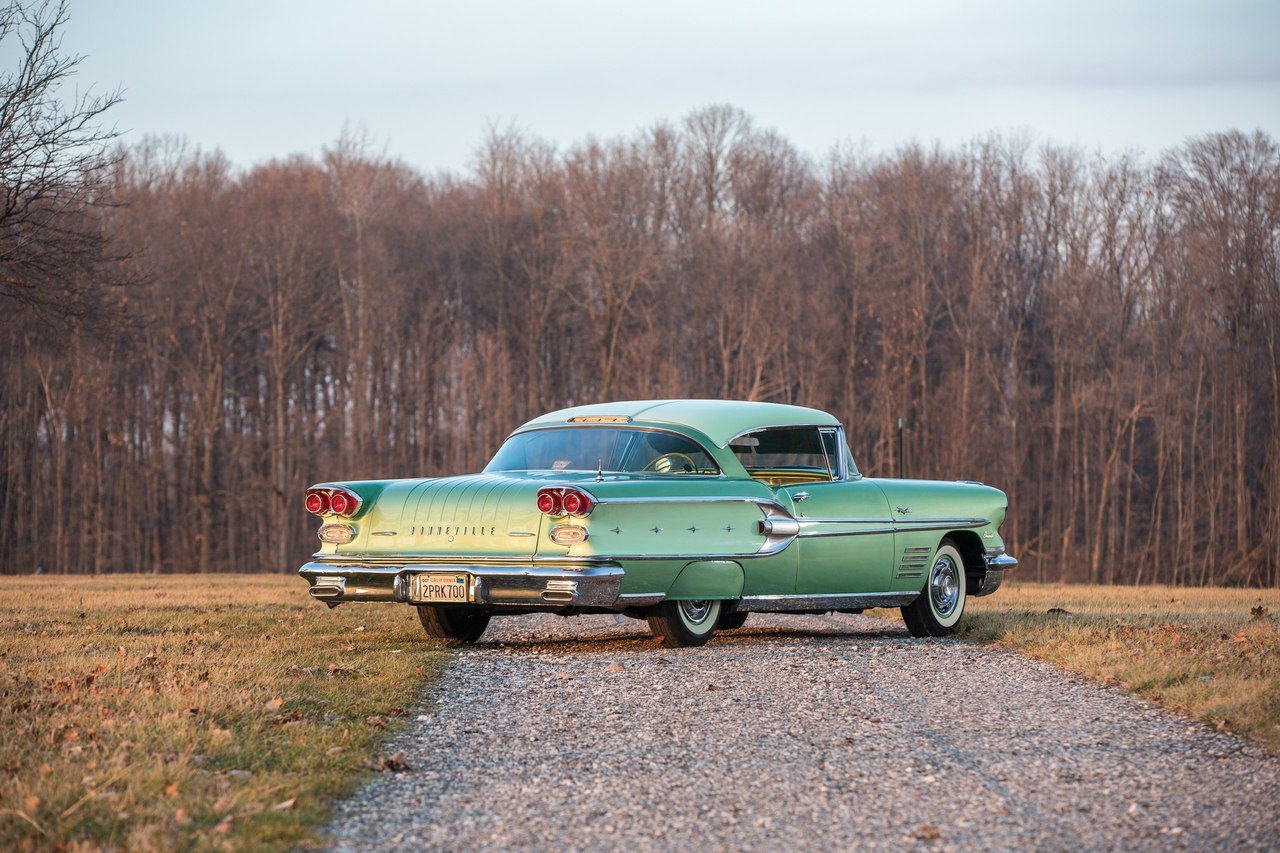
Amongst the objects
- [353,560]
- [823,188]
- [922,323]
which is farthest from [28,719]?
[823,188]

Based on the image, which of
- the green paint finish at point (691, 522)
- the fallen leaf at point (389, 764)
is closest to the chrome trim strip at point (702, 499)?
the green paint finish at point (691, 522)

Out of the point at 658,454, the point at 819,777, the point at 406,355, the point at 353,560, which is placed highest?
the point at 406,355

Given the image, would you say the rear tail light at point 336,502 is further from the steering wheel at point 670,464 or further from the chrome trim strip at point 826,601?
the chrome trim strip at point 826,601

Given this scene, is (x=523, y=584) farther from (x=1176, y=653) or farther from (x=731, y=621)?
(x=1176, y=653)

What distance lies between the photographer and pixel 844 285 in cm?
4653

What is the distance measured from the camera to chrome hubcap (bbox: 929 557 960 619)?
11.1 metres

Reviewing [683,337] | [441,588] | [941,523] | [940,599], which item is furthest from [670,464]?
[683,337]

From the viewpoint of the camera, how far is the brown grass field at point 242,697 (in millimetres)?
4832

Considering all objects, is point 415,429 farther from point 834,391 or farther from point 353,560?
point 353,560

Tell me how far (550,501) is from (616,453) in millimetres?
943

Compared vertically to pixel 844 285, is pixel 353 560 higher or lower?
lower

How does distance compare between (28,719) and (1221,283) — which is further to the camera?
(1221,283)

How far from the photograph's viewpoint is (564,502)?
8602 mm

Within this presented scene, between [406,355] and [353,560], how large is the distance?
38.7 metres
